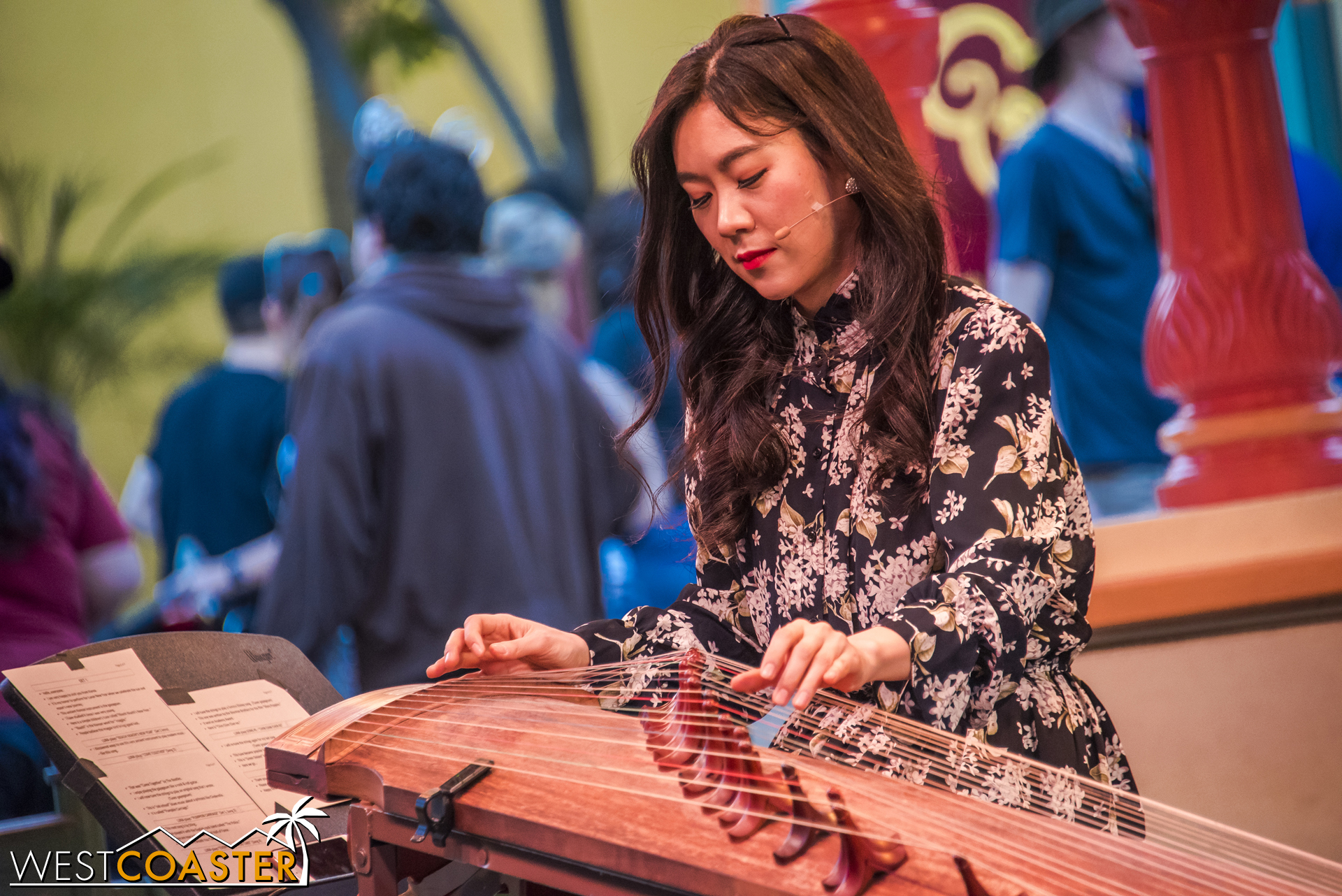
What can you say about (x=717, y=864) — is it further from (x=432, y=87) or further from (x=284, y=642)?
(x=432, y=87)

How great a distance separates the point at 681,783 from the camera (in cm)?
97

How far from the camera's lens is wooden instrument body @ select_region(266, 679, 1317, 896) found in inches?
33.7

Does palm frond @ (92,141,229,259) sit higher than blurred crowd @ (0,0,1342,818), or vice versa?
palm frond @ (92,141,229,259)

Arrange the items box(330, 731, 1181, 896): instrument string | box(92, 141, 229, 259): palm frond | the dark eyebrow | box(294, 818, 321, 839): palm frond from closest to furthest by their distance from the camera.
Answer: box(330, 731, 1181, 896): instrument string → box(294, 818, 321, 839): palm frond → the dark eyebrow → box(92, 141, 229, 259): palm frond

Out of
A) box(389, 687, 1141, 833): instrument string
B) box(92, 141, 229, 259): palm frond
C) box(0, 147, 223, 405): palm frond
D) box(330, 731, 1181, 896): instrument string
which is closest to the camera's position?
box(330, 731, 1181, 896): instrument string

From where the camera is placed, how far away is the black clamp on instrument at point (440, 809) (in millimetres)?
969

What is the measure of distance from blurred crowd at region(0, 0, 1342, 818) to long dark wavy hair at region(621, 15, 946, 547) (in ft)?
2.89

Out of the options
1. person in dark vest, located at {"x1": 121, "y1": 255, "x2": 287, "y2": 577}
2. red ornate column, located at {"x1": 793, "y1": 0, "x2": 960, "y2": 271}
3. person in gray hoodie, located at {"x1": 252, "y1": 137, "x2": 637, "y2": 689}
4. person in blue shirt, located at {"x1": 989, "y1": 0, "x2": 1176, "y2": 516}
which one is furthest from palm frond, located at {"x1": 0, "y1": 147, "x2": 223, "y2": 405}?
person in blue shirt, located at {"x1": 989, "y1": 0, "x2": 1176, "y2": 516}

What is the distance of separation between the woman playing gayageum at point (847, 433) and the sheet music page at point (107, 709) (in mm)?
298

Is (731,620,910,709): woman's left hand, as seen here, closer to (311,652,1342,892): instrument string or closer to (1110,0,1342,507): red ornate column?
(311,652,1342,892): instrument string

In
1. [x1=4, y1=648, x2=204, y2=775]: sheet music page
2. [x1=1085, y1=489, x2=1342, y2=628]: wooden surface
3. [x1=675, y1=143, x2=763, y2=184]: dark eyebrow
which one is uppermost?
[x1=675, y1=143, x2=763, y2=184]: dark eyebrow

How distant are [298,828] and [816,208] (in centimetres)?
82

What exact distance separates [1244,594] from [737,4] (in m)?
2.37

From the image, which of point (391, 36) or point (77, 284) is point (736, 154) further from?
point (77, 284)
